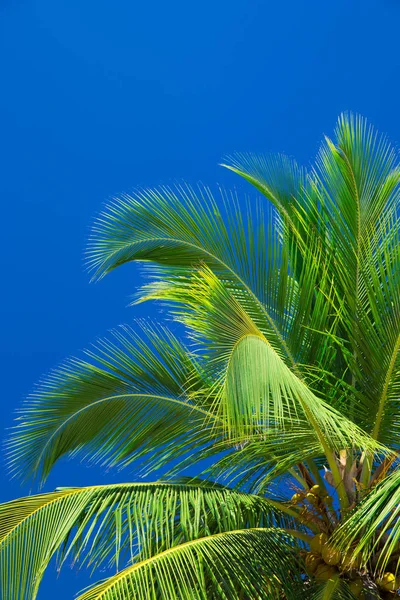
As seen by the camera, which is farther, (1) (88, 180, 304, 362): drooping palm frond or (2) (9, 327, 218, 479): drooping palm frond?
(2) (9, 327, 218, 479): drooping palm frond

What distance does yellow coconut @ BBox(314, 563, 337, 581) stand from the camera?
192 inches

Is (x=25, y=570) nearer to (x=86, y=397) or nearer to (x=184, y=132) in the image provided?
(x=86, y=397)

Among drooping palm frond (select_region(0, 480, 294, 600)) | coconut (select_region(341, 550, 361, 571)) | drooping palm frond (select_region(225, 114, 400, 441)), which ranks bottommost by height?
coconut (select_region(341, 550, 361, 571))

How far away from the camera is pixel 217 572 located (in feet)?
14.8

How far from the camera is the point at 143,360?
5648 millimetres

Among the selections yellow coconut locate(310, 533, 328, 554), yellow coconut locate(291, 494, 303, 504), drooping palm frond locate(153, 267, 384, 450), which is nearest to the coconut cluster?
yellow coconut locate(310, 533, 328, 554)

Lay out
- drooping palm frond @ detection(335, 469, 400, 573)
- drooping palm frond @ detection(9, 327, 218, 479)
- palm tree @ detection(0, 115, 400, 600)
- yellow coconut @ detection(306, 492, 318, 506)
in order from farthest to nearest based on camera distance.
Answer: drooping palm frond @ detection(9, 327, 218, 479) < yellow coconut @ detection(306, 492, 318, 506) < palm tree @ detection(0, 115, 400, 600) < drooping palm frond @ detection(335, 469, 400, 573)

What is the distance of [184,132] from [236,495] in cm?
702

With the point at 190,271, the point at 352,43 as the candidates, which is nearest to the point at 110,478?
the point at 352,43

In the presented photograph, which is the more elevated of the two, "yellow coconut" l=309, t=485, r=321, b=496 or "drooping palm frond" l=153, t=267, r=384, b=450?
"drooping palm frond" l=153, t=267, r=384, b=450

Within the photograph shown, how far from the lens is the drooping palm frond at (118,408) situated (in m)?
5.61

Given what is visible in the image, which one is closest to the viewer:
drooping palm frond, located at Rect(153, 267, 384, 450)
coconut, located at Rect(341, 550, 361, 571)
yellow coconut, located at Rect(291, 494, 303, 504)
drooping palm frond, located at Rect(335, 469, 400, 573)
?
drooping palm frond, located at Rect(153, 267, 384, 450)

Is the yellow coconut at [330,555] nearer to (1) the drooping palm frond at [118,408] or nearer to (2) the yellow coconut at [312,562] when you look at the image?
(2) the yellow coconut at [312,562]

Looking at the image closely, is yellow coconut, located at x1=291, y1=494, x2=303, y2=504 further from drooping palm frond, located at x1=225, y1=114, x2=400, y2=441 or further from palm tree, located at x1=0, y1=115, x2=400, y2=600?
drooping palm frond, located at x1=225, y1=114, x2=400, y2=441
